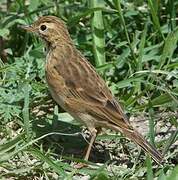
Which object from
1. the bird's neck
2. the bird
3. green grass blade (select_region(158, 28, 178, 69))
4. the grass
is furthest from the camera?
green grass blade (select_region(158, 28, 178, 69))

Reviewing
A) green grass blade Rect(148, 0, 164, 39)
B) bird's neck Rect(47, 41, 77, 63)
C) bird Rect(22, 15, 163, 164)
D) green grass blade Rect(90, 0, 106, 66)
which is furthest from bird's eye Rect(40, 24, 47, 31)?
green grass blade Rect(148, 0, 164, 39)

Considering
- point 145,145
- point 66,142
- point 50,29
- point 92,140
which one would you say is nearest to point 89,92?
point 92,140

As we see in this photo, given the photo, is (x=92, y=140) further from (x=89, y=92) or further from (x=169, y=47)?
(x=169, y=47)

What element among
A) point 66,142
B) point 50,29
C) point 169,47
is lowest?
point 66,142

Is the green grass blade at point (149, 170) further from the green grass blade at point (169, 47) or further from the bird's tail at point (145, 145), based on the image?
the green grass blade at point (169, 47)

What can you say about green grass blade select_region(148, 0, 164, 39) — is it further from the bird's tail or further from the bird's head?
the bird's tail

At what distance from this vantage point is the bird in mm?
6805

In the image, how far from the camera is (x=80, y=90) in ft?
23.1

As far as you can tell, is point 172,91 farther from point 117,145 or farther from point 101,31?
point 101,31

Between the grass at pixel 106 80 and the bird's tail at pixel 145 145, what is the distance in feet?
0.24

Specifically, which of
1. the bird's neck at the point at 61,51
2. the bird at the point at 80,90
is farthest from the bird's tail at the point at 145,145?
the bird's neck at the point at 61,51

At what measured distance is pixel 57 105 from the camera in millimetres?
7734

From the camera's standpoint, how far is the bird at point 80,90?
680 centimetres

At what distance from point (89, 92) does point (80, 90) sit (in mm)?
77
